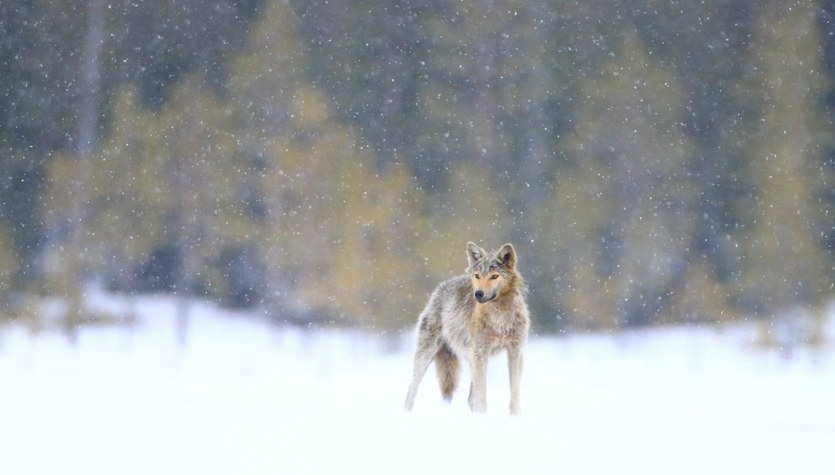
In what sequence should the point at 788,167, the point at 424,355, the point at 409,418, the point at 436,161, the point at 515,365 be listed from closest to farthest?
the point at 409,418
the point at 515,365
the point at 424,355
the point at 788,167
the point at 436,161

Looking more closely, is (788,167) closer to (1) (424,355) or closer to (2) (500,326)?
(1) (424,355)

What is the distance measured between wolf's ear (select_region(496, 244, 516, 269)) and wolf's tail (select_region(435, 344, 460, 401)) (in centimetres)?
118

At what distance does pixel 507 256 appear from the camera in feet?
24.2

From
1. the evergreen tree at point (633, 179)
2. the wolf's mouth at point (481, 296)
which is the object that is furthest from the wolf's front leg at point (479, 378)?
the evergreen tree at point (633, 179)

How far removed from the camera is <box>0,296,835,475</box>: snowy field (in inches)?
213

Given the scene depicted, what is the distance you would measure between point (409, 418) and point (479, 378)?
877mm

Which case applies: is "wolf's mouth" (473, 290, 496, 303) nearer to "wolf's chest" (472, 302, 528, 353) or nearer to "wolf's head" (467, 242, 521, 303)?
"wolf's head" (467, 242, 521, 303)

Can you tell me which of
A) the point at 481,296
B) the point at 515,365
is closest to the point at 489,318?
the point at 481,296

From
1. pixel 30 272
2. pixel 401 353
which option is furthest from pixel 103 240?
pixel 401 353

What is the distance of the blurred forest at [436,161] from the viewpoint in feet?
52.5

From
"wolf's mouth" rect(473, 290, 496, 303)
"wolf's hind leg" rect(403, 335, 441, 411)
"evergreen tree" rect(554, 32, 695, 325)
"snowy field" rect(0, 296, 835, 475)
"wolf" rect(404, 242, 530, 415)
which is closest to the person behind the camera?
"snowy field" rect(0, 296, 835, 475)

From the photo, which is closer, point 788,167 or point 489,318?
point 489,318

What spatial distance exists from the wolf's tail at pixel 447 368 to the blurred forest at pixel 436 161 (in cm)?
788

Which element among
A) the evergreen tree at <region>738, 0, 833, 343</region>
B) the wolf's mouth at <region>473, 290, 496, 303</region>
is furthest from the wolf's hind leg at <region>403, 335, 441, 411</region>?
the evergreen tree at <region>738, 0, 833, 343</region>
